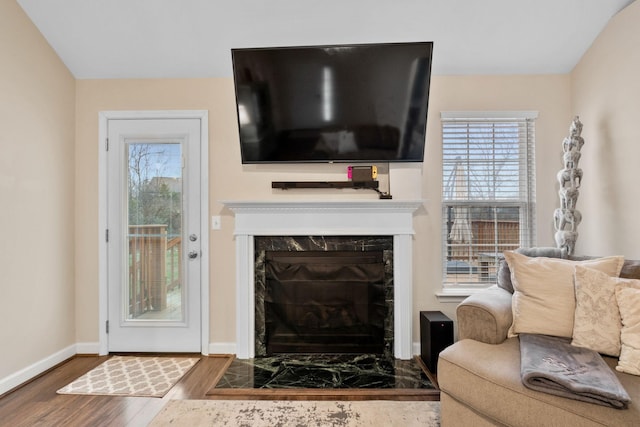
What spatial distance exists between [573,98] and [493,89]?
645mm

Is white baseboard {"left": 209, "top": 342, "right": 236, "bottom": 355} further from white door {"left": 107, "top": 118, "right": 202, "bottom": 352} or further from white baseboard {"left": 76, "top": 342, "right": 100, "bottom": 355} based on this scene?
white baseboard {"left": 76, "top": 342, "right": 100, "bottom": 355}

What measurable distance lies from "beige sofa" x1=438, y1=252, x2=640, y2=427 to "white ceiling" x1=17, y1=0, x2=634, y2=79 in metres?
1.76

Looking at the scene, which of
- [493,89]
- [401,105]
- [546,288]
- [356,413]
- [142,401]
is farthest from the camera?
[493,89]

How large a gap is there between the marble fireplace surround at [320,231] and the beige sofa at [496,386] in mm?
838

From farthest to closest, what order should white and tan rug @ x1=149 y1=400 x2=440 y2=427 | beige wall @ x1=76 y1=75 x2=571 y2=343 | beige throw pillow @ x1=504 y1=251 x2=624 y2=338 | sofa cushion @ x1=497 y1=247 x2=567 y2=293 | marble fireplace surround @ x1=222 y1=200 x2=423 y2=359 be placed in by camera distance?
beige wall @ x1=76 y1=75 x2=571 y2=343
marble fireplace surround @ x1=222 y1=200 x2=423 y2=359
sofa cushion @ x1=497 y1=247 x2=567 y2=293
white and tan rug @ x1=149 y1=400 x2=440 y2=427
beige throw pillow @ x1=504 y1=251 x2=624 y2=338

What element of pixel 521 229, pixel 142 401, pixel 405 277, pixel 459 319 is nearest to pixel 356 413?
pixel 459 319

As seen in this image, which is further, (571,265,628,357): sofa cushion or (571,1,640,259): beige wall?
(571,1,640,259): beige wall

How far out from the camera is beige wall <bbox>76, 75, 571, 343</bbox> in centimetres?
290

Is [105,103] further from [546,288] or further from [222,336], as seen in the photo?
[546,288]

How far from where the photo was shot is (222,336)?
9.68 feet

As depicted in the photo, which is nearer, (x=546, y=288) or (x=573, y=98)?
(x=546, y=288)

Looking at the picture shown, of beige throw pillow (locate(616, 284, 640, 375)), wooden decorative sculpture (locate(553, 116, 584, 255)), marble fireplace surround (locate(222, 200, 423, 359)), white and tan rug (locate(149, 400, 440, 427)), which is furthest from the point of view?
marble fireplace surround (locate(222, 200, 423, 359))

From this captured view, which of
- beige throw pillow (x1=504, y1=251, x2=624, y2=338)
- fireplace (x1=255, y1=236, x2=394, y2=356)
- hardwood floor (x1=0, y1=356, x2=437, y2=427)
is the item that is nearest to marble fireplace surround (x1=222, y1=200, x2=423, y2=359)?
fireplace (x1=255, y1=236, x2=394, y2=356)

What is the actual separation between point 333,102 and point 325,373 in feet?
A: 6.67
